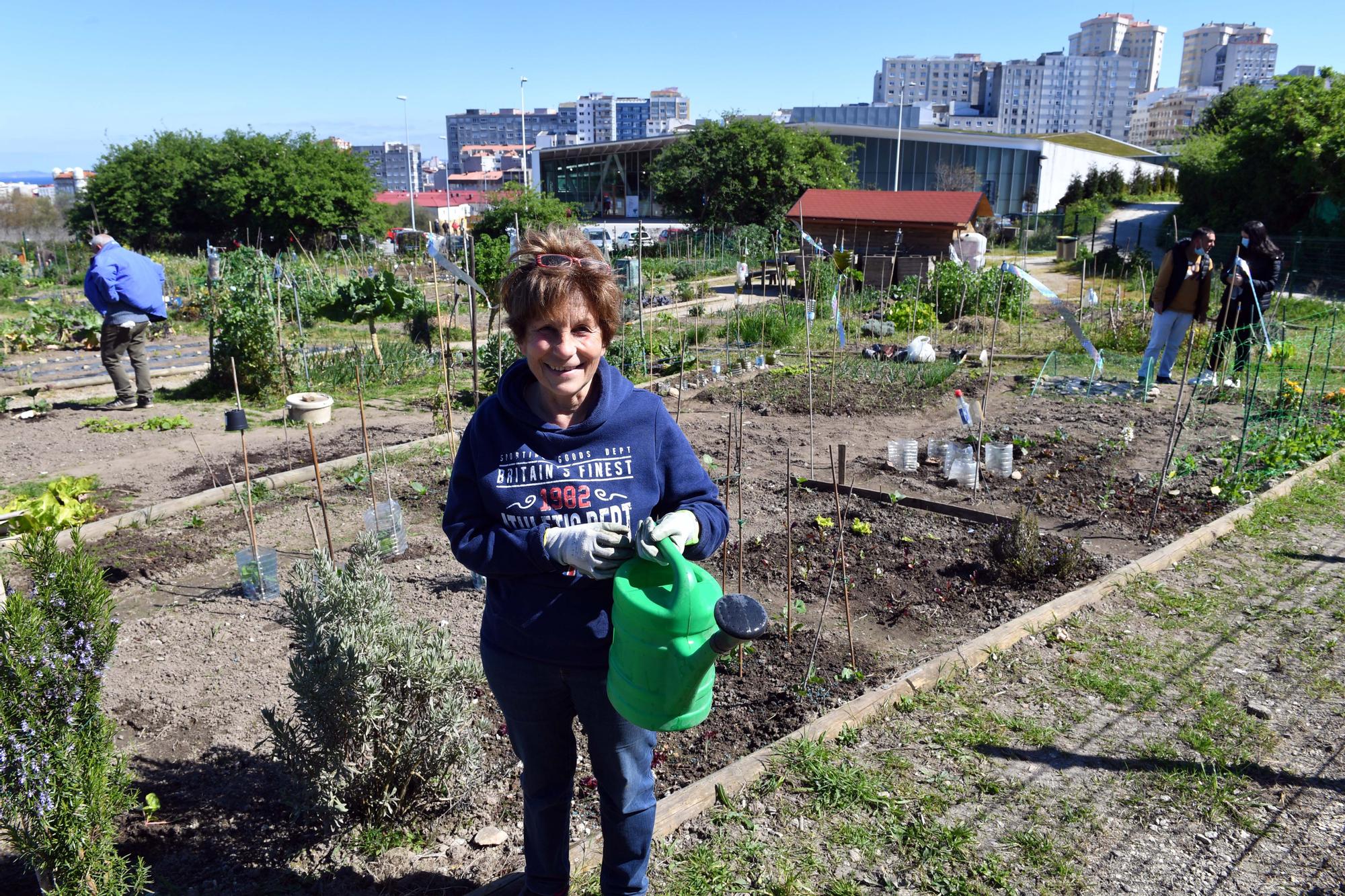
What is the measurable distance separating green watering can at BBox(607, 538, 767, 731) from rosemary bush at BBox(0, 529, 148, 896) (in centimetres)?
117

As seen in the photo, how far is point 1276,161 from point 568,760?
71.1 ft

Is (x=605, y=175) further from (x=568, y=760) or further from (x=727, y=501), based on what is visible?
(x=568, y=760)

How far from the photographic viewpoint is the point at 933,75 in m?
195

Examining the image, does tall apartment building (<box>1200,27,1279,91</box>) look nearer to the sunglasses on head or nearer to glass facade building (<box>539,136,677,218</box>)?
glass facade building (<box>539,136,677,218</box>)

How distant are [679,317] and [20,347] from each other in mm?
8631

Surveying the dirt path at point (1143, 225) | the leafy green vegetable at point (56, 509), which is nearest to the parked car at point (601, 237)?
the leafy green vegetable at point (56, 509)

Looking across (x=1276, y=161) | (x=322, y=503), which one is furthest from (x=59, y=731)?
(x=1276, y=161)

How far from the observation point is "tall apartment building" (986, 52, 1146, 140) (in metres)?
161

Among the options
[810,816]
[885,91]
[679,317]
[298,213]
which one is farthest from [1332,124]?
[885,91]

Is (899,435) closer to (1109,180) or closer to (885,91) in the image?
(1109,180)

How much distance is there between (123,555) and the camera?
4.51m

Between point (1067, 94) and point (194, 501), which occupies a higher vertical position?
point (1067, 94)

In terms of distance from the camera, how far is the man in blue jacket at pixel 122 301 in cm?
738

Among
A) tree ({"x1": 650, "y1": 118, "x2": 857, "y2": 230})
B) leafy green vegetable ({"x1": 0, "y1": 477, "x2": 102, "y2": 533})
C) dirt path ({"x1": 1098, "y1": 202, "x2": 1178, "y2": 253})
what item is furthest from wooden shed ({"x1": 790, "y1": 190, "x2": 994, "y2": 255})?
leafy green vegetable ({"x1": 0, "y1": 477, "x2": 102, "y2": 533})
